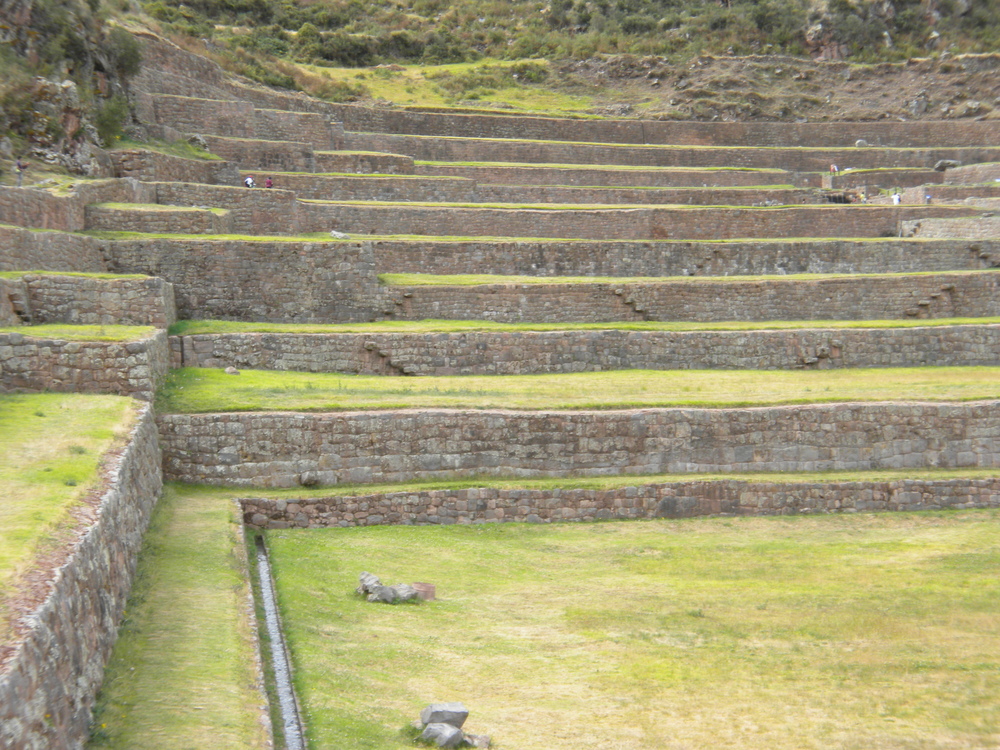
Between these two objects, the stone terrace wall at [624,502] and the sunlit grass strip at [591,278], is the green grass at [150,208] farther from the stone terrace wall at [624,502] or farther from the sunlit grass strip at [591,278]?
the stone terrace wall at [624,502]

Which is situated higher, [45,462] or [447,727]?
[45,462]

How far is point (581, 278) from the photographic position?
79.4ft

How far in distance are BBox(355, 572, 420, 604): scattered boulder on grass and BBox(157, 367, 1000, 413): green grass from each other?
4408 millimetres

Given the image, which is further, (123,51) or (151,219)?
(123,51)

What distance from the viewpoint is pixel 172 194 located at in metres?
24.0

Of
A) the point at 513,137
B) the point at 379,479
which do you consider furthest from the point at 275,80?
the point at 379,479

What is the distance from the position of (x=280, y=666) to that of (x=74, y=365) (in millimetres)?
6454

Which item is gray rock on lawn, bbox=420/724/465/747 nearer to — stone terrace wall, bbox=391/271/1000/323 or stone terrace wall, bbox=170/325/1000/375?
stone terrace wall, bbox=170/325/1000/375

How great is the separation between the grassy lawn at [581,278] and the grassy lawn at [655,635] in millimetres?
8258

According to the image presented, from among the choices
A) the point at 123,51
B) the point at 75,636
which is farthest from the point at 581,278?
the point at 75,636

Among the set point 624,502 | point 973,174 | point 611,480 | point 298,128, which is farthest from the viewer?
point 973,174

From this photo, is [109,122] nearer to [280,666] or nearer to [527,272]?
[527,272]

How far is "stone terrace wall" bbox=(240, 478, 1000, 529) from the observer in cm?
1477

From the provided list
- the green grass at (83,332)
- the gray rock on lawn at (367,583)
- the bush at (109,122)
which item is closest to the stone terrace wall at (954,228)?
the bush at (109,122)
